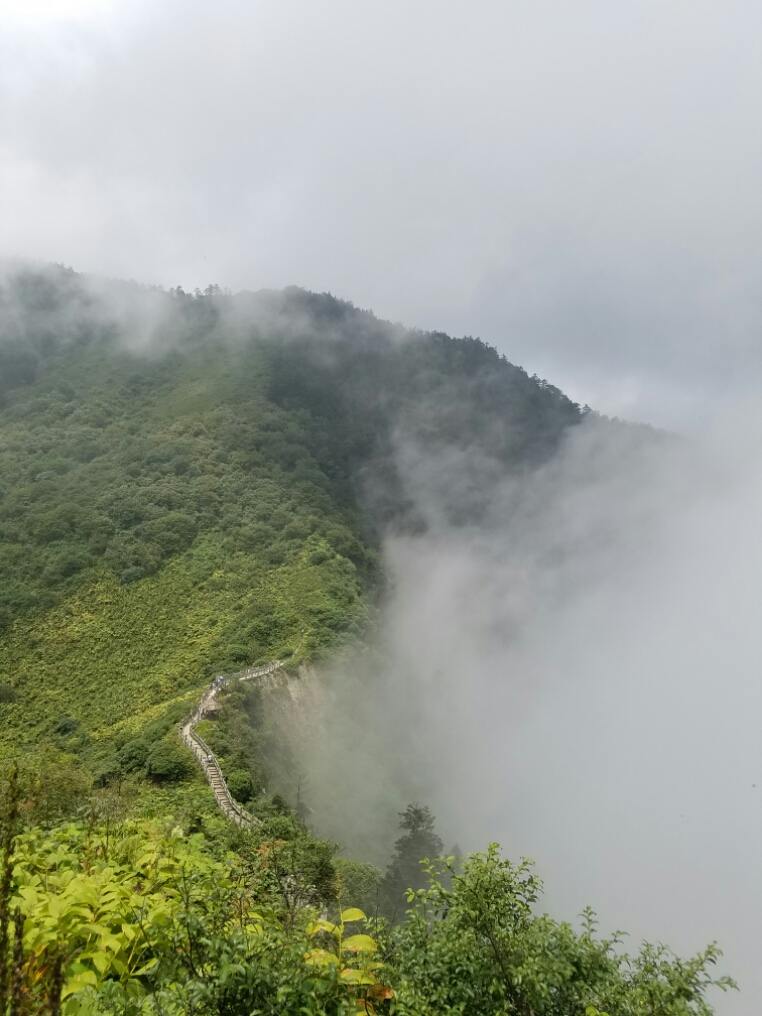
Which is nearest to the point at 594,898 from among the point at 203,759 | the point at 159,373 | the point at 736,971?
the point at 736,971

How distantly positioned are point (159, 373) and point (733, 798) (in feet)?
404

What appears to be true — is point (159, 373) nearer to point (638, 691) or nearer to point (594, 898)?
point (594, 898)

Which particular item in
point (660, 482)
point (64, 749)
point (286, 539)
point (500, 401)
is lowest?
point (64, 749)

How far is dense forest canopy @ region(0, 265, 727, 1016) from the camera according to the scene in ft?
13.8

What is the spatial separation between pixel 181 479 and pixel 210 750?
120ft

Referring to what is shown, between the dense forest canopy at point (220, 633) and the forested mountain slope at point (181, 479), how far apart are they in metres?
0.28

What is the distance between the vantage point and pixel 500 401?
438ft

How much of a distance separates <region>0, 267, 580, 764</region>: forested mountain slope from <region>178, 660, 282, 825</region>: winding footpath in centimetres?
218

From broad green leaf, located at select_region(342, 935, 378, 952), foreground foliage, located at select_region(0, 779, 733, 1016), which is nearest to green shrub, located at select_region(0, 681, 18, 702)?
foreground foliage, located at select_region(0, 779, 733, 1016)

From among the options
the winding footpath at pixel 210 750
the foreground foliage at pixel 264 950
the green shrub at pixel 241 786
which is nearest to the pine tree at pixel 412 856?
the green shrub at pixel 241 786

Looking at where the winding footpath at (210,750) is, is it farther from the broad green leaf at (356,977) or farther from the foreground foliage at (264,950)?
the broad green leaf at (356,977)

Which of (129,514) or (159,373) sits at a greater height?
(159,373)

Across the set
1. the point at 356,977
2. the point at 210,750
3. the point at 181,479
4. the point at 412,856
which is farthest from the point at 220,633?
the point at 356,977

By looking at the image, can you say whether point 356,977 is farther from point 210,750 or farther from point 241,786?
point 210,750
